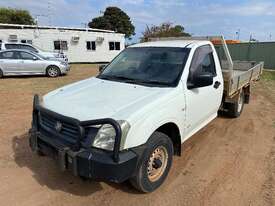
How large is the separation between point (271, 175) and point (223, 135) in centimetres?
170

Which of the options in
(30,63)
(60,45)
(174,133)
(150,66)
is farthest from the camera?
(60,45)

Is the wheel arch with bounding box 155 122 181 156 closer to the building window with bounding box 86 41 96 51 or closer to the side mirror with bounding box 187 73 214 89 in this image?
the side mirror with bounding box 187 73 214 89

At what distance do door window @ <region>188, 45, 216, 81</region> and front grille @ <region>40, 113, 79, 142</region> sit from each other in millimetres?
1905

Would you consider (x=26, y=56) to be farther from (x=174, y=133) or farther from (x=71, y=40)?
(x=71, y=40)

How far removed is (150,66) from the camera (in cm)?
431

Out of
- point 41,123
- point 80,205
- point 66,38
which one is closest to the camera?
point 80,205

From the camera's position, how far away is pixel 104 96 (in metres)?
3.55

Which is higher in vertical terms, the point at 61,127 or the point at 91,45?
the point at 91,45

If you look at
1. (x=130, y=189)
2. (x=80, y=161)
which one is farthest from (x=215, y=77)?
(x=80, y=161)

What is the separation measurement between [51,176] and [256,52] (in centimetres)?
2595

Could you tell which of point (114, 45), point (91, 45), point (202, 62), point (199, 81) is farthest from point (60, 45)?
point (199, 81)

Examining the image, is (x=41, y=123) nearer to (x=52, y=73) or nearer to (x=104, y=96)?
(x=104, y=96)

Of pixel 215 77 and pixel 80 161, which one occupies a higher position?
pixel 215 77

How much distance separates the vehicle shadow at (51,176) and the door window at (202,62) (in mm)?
2120
